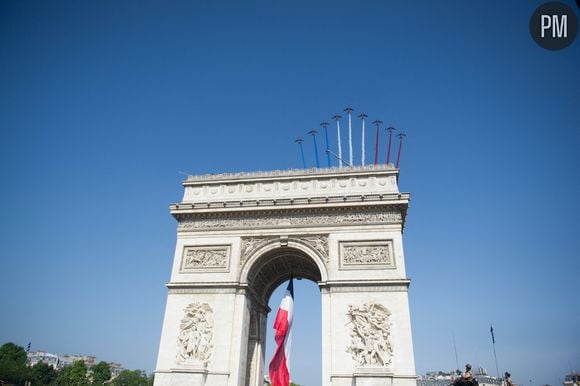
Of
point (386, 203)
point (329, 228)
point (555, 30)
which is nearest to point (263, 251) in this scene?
point (329, 228)

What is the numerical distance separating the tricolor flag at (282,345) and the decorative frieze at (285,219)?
3983mm

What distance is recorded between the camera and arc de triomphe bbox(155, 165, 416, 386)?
625 inches

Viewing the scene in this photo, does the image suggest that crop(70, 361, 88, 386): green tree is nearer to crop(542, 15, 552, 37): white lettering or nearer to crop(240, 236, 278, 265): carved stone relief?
crop(240, 236, 278, 265): carved stone relief

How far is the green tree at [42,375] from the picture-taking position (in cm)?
5875

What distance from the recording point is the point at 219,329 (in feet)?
55.9

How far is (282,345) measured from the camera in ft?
58.0

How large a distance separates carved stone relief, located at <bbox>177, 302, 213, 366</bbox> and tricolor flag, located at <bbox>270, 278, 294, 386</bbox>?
3033 mm

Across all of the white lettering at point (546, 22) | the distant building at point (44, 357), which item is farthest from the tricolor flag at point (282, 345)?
the distant building at point (44, 357)

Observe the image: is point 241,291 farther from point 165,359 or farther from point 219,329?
point 165,359

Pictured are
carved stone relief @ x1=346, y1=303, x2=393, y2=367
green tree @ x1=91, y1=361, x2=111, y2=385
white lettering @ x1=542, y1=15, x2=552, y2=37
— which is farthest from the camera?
green tree @ x1=91, y1=361, x2=111, y2=385

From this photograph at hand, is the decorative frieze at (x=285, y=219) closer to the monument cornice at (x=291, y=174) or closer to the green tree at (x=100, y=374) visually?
the monument cornice at (x=291, y=174)

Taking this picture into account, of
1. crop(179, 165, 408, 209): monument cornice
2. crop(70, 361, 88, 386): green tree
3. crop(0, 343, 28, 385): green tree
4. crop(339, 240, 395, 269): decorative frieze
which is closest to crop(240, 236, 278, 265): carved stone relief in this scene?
crop(179, 165, 408, 209): monument cornice

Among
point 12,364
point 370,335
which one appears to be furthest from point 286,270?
point 12,364

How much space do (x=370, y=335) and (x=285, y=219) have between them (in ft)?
21.6
